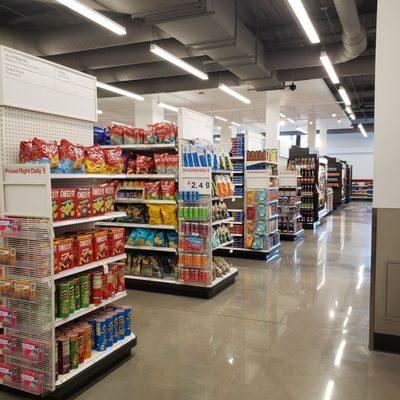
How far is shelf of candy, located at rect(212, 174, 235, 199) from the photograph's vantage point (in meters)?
5.79

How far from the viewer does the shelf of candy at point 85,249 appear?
2.97 metres

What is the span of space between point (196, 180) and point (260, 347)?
2446mm

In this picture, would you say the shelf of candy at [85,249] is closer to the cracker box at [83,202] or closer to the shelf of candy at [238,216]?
the cracker box at [83,202]

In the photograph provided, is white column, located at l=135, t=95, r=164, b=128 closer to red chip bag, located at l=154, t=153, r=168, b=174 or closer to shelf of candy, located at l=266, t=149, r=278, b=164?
shelf of candy, located at l=266, t=149, r=278, b=164

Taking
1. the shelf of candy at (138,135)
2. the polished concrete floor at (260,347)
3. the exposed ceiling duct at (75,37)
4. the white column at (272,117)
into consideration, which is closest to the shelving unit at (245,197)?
the polished concrete floor at (260,347)

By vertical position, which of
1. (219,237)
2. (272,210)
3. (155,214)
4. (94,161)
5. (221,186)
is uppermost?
(94,161)

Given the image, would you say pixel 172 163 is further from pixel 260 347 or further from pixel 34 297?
pixel 34 297

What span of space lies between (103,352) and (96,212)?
123 cm

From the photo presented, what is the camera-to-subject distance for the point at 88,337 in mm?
3221

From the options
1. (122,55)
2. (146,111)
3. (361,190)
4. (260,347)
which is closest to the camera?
(260,347)

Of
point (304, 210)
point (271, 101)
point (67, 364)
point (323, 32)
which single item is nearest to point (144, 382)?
point (67, 364)

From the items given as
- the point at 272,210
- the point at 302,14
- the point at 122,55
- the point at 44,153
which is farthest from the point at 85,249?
the point at 122,55

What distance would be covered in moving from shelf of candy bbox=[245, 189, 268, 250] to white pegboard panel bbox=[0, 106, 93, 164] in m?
4.65

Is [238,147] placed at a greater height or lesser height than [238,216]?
greater
